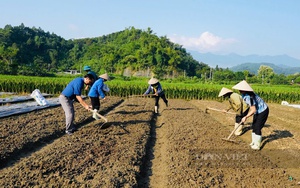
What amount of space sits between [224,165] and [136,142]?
1991mm

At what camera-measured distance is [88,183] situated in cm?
401

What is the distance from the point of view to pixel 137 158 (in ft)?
17.4

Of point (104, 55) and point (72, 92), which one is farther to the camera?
point (104, 55)

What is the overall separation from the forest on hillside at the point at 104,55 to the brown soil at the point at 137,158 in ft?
109

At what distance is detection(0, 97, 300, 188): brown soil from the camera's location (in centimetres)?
431

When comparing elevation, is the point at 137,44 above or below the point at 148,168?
above

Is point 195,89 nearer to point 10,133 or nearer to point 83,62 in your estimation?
point 10,133

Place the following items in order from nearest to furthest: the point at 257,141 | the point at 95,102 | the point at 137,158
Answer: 1. the point at 137,158
2. the point at 257,141
3. the point at 95,102

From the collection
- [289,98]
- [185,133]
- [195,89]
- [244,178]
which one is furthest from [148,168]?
[289,98]

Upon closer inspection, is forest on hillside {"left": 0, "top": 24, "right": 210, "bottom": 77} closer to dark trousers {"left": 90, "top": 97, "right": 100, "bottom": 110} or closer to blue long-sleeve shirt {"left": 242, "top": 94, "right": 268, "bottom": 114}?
dark trousers {"left": 90, "top": 97, "right": 100, "bottom": 110}

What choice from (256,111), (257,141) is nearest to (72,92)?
(256,111)

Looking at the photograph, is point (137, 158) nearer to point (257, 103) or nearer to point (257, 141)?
point (257, 141)

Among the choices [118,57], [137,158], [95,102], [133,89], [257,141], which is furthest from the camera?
[118,57]

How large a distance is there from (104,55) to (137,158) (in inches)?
2126
